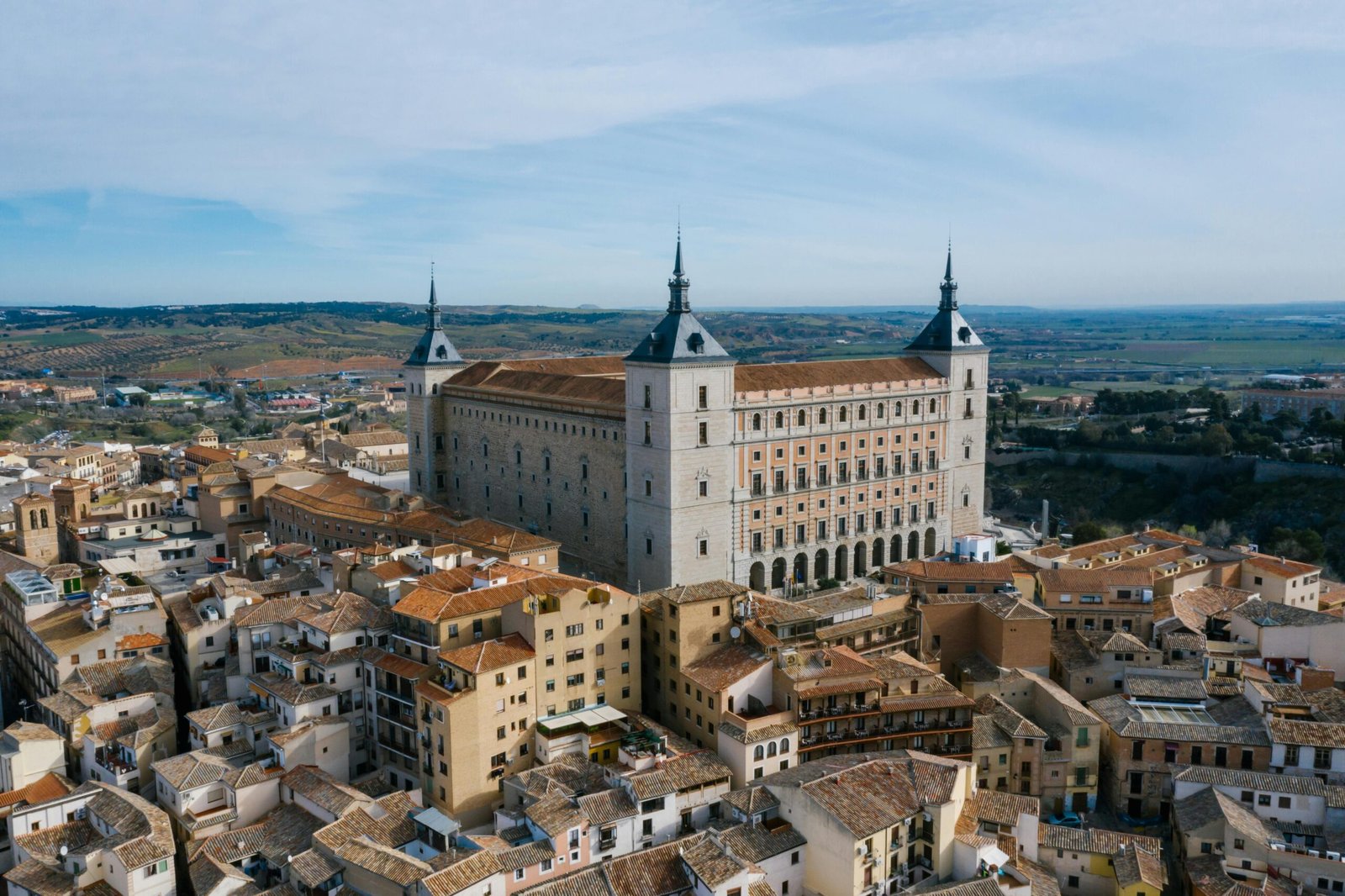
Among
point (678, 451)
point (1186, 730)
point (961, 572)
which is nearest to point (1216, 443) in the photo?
point (961, 572)

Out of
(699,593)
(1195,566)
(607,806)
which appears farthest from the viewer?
(1195,566)

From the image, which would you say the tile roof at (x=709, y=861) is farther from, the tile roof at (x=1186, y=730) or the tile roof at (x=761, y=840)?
the tile roof at (x=1186, y=730)

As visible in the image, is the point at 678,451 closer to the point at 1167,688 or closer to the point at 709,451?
the point at 709,451

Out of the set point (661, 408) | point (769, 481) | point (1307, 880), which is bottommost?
point (1307, 880)

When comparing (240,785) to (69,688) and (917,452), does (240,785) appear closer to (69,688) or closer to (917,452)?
(69,688)

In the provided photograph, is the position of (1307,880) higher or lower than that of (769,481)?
lower

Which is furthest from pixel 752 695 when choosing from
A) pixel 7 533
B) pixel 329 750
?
pixel 7 533

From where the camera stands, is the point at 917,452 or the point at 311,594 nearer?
the point at 311,594
